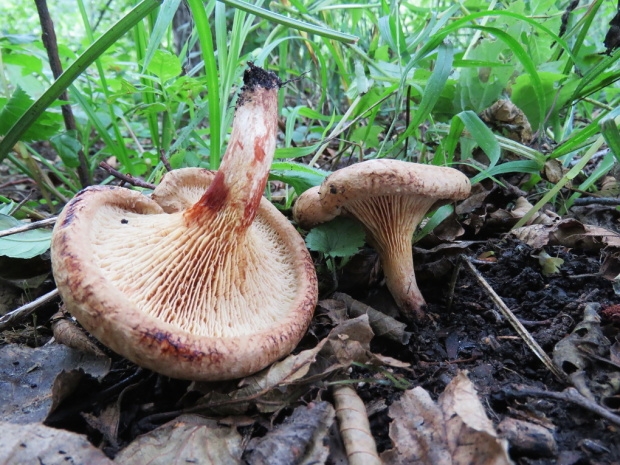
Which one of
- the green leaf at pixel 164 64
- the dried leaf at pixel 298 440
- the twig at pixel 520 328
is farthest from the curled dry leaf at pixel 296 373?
the green leaf at pixel 164 64

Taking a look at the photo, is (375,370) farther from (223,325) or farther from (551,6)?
(551,6)

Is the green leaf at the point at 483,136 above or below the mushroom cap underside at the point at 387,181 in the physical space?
above

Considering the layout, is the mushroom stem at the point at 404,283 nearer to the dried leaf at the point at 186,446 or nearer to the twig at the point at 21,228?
the dried leaf at the point at 186,446

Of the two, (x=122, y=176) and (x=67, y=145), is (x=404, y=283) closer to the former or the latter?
(x=122, y=176)

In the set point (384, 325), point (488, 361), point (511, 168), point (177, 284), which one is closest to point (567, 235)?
point (511, 168)

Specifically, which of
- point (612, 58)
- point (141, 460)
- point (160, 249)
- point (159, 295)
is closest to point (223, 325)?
point (159, 295)
